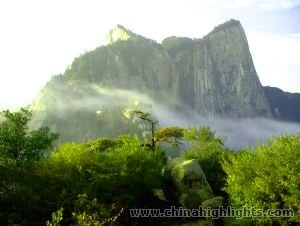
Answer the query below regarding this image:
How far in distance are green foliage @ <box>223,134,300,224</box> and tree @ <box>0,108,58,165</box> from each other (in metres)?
19.5

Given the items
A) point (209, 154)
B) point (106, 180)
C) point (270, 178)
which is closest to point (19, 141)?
point (106, 180)

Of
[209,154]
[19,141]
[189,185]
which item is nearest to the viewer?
[19,141]

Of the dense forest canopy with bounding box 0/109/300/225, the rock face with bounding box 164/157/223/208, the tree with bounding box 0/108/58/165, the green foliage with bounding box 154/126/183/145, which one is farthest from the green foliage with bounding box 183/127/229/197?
the tree with bounding box 0/108/58/165

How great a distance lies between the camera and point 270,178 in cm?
3781

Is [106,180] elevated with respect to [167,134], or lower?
lower

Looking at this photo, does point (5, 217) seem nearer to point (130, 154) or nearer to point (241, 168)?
point (130, 154)

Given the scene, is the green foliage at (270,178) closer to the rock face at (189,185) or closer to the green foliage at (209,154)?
the rock face at (189,185)

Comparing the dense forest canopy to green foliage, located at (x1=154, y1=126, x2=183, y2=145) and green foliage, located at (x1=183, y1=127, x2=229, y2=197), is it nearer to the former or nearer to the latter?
green foliage, located at (x1=183, y1=127, x2=229, y2=197)

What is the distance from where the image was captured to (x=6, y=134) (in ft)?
134

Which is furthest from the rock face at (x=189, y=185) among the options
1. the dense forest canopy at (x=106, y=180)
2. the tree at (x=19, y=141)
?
the tree at (x=19, y=141)

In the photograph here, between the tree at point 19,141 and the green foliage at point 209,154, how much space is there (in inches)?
982

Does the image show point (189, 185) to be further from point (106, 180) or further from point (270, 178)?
point (270, 178)

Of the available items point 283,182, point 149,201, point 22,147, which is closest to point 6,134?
point 22,147

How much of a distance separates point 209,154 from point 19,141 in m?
37.6
